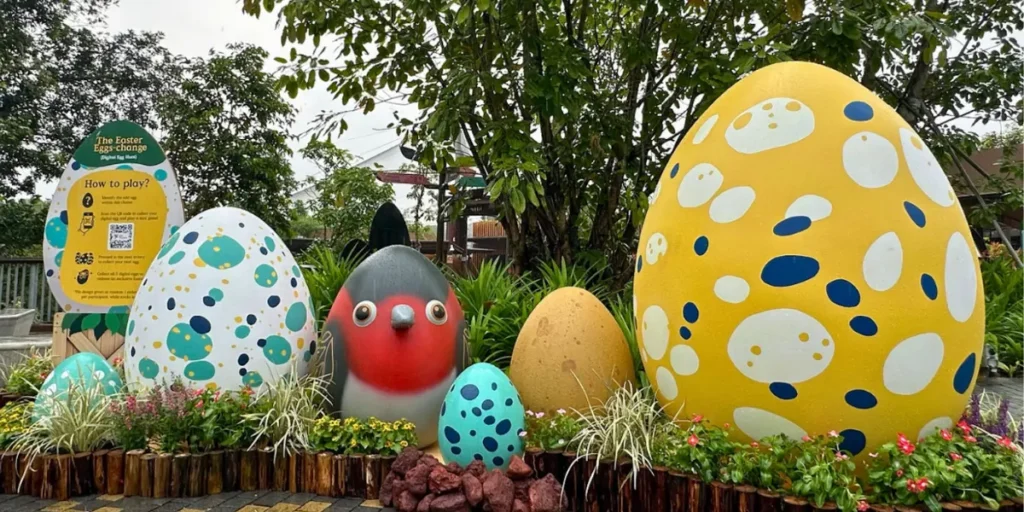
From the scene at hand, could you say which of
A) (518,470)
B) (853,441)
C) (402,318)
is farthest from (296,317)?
(853,441)

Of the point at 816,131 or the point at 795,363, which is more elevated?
the point at 816,131

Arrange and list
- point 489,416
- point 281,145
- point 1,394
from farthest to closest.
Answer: point 281,145
point 1,394
point 489,416

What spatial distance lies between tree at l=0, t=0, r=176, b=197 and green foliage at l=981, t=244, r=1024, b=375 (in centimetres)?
1408

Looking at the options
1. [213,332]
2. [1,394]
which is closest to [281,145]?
[1,394]

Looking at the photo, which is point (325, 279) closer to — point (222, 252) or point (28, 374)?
point (222, 252)

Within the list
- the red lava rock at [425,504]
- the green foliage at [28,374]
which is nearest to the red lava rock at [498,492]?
the red lava rock at [425,504]

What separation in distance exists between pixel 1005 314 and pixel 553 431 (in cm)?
637

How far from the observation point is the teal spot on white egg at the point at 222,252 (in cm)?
393

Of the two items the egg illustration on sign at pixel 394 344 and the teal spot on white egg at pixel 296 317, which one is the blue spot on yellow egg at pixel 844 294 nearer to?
the egg illustration on sign at pixel 394 344

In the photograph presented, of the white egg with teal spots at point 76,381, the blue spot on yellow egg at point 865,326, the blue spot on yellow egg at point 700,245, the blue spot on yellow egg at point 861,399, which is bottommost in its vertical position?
the white egg with teal spots at point 76,381

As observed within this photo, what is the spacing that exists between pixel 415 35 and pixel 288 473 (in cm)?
454

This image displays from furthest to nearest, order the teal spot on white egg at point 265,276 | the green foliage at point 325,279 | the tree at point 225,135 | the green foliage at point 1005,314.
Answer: the tree at point 225,135
the green foliage at point 1005,314
the green foliage at point 325,279
the teal spot on white egg at point 265,276

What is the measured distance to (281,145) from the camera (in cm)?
1093

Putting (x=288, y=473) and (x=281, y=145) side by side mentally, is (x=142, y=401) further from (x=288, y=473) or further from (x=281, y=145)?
(x=281, y=145)
